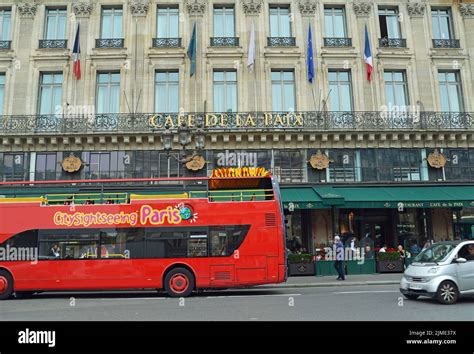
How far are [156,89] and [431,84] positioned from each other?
51.3ft

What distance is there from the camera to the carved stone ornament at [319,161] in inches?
856

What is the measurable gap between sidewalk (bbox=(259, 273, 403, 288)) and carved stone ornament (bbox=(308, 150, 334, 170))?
5.93 metres

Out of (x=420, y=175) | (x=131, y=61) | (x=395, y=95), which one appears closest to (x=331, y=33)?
(x=395, y=95)

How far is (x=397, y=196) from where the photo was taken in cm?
2064

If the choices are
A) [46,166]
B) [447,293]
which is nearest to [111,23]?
[46,166]

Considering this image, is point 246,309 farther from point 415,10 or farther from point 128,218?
point 415,10

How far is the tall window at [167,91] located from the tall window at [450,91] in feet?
49.7

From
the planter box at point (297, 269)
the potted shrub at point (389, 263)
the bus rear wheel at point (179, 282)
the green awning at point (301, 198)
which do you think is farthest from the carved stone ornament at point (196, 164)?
the potted shrub at point (389, 263)

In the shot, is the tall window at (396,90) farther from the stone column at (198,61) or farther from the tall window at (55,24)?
the tall window at (55,24)

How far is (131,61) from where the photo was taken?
22.5 meters

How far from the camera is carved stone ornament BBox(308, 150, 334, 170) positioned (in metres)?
21.8

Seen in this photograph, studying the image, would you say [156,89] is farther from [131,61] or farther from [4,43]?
[4,43]

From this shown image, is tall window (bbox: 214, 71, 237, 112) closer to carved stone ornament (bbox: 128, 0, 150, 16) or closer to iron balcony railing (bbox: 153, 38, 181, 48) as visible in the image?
iron balcony railing (bbox: 153, 38, 181, 48)

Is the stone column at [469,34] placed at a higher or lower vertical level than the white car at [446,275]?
higher
